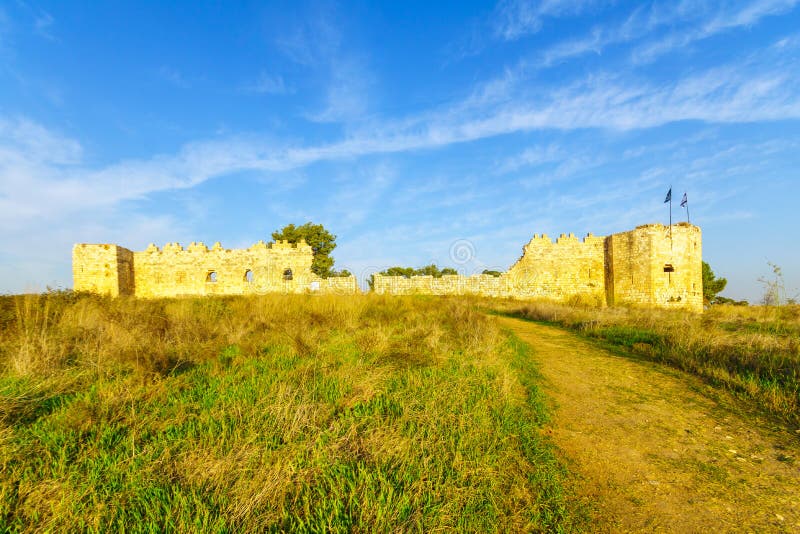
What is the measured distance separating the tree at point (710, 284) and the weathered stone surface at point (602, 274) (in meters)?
14.0

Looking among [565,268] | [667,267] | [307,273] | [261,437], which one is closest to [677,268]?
[667,267]

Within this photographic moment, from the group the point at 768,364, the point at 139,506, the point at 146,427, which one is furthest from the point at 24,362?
the point at 768,364

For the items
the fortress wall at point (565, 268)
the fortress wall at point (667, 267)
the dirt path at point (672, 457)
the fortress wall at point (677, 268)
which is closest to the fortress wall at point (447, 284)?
the fortress wall at point (565, 268)

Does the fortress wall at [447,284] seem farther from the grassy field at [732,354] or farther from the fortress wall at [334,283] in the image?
the grassy field at [732,354]

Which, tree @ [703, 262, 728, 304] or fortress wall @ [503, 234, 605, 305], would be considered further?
tree @ [703, 262, 728, 304]

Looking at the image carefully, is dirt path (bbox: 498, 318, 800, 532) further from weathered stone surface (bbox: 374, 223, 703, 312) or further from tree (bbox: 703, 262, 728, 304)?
tree (bbox: 703, 262, 728, 304)

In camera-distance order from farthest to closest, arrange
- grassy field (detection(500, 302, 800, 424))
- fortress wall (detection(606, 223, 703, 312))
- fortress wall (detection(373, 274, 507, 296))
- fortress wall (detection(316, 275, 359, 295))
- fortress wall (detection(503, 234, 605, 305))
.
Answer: fortress wall (detection(503, 234, 605, 305)) → fortress wall (detection(373, 274, 507, 296)) → fortress wall (detection(316, 275, 359, 295)) → fortress wall (detection(606, 223, 703, 312)) → grassy field (detection(500, 302, 800, 424))

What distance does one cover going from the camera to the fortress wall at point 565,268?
21766 millimetres

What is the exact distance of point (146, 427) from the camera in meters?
2.55

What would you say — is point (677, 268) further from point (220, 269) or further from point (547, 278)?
point (220, 269)

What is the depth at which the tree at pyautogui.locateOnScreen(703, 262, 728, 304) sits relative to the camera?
29734 mm

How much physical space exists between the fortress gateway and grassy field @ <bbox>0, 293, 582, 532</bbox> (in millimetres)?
15757

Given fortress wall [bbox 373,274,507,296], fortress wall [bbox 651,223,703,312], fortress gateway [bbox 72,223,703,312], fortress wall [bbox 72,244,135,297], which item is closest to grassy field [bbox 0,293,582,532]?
fortress gateway [bbox 72,223,703,312]

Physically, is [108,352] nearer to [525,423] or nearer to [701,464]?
[525,423]
